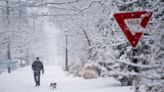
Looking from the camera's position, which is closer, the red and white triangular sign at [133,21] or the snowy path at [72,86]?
the red and white triangular sign at [133,21]

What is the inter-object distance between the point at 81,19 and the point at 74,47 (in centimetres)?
1364

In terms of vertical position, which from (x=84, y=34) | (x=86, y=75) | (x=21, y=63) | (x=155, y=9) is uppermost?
(x=155, y=9)

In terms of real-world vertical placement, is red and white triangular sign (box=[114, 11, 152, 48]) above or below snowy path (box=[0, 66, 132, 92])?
above

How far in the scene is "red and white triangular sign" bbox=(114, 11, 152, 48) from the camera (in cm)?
707

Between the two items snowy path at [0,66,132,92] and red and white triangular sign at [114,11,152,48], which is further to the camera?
snowy path at [0,66,132,92]

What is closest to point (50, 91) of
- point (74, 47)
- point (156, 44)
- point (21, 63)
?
point (156, 44)

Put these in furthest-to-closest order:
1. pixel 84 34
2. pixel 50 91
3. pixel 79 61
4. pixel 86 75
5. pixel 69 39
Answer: pixel 69 39 → pixel 79 61 → pixel 84 34 → pixel 86 75 → pixel 50 91

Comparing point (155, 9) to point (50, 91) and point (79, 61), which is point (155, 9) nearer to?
point (50, 91)

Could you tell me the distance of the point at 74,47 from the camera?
1858 inches

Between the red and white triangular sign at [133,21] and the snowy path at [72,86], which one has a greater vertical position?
the red and white triangular sign at [133,21]

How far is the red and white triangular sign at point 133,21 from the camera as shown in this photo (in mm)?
7068

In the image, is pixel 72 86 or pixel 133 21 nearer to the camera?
pixel 133 21

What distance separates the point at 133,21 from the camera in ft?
23.7

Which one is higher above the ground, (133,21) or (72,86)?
(133,21)
